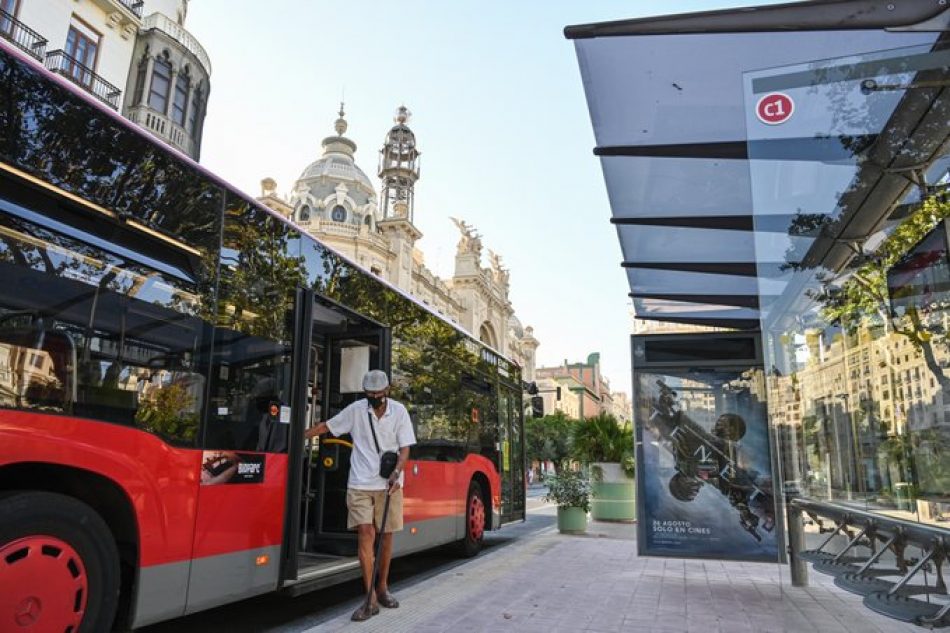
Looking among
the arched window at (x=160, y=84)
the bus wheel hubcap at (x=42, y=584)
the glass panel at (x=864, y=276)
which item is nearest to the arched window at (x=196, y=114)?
the arched window at (x=160, y=84)

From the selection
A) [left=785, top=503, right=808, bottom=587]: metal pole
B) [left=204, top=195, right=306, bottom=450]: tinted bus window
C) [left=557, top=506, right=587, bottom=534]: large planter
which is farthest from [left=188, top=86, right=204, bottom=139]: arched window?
[left=785, top=503, right=808, bottom=587]: metal pole

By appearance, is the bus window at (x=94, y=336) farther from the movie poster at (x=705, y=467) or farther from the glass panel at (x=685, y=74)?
the movie poster at (x=705, y=467)

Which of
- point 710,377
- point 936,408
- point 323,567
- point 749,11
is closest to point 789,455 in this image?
point 710,377

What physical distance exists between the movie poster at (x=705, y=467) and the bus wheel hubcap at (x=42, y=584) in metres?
5.72

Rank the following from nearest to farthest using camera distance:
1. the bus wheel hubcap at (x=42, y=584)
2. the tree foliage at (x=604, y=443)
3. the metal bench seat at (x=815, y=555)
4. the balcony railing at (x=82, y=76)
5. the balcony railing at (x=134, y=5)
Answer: the bus wheel hubcap at (x=42, y=584), the metal bench seat at (x=815, y=555), the tree foliage at (x=604, y=443), the balcony railing at (x=82, y=76), the balcony railing at (x=134, y=5)

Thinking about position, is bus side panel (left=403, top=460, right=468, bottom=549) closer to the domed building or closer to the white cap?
the white cap

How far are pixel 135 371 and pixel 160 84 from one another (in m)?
23.4

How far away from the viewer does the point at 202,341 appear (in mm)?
4391

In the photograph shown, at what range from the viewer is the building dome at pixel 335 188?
49.8m

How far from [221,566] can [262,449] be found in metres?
0.85

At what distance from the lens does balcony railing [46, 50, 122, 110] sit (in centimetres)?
1914

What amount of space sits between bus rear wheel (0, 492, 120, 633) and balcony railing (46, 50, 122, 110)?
1980 centimetres

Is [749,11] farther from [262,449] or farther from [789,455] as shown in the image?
[262,449]

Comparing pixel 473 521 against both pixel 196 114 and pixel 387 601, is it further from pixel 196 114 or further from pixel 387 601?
pixel 196 114
